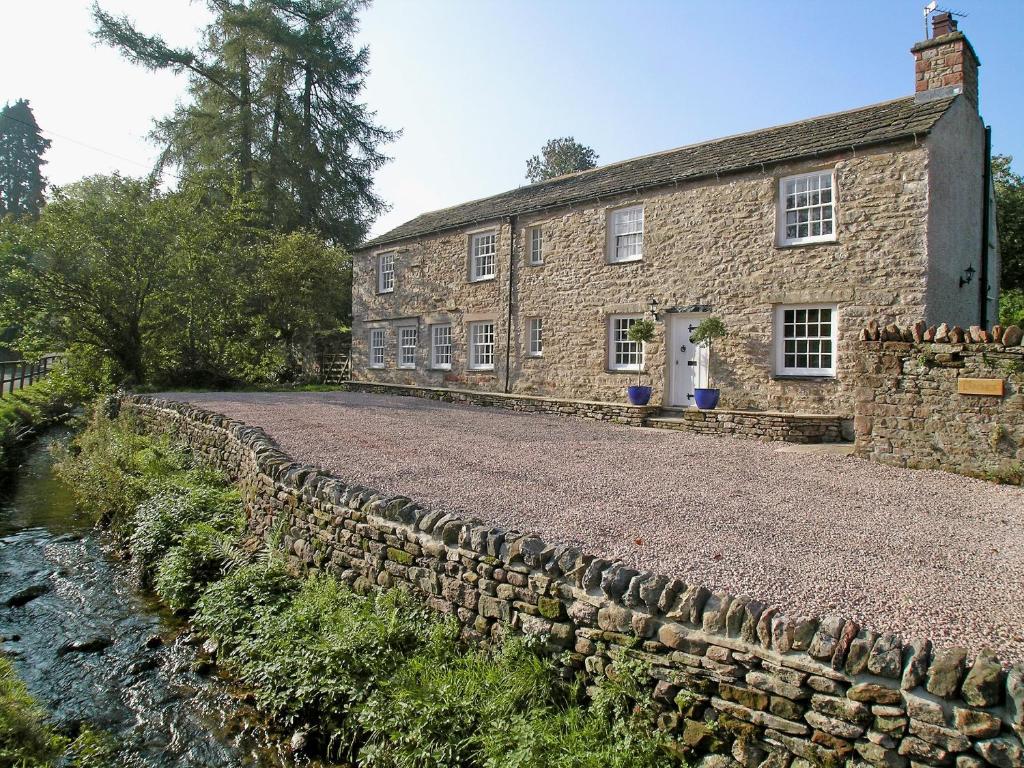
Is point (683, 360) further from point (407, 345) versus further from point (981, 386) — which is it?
point (407, 345)

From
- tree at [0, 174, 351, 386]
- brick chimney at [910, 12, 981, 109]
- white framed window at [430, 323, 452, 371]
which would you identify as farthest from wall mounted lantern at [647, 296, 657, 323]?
tree at [0, 174, 351, 386]

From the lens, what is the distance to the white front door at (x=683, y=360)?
14.3m

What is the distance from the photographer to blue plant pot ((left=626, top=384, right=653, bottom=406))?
47.0 feet

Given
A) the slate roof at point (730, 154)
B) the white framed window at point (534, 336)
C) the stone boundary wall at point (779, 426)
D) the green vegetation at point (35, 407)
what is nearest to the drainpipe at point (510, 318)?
the slate roof at point (730, 154)

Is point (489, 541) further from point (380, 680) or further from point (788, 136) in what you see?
point (788, 136)

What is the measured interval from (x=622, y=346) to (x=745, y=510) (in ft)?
32.0

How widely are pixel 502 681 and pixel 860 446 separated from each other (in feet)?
25.7

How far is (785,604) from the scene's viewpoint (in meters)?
3.98

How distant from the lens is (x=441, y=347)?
21.0 meters

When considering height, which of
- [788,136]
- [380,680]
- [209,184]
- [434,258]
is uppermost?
[209,184]

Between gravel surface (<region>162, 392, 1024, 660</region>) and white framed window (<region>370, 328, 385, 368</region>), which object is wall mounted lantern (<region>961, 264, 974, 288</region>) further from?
white framed window (<region>370, 328, 385, 368</region>)

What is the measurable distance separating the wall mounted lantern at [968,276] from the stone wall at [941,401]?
5199 mm

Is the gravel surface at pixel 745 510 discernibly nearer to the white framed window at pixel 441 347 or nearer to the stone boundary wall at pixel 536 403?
the stone boundary wall at pixel 536 403

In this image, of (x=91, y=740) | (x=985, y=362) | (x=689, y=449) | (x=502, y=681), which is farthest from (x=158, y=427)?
(x=985, y=362)
